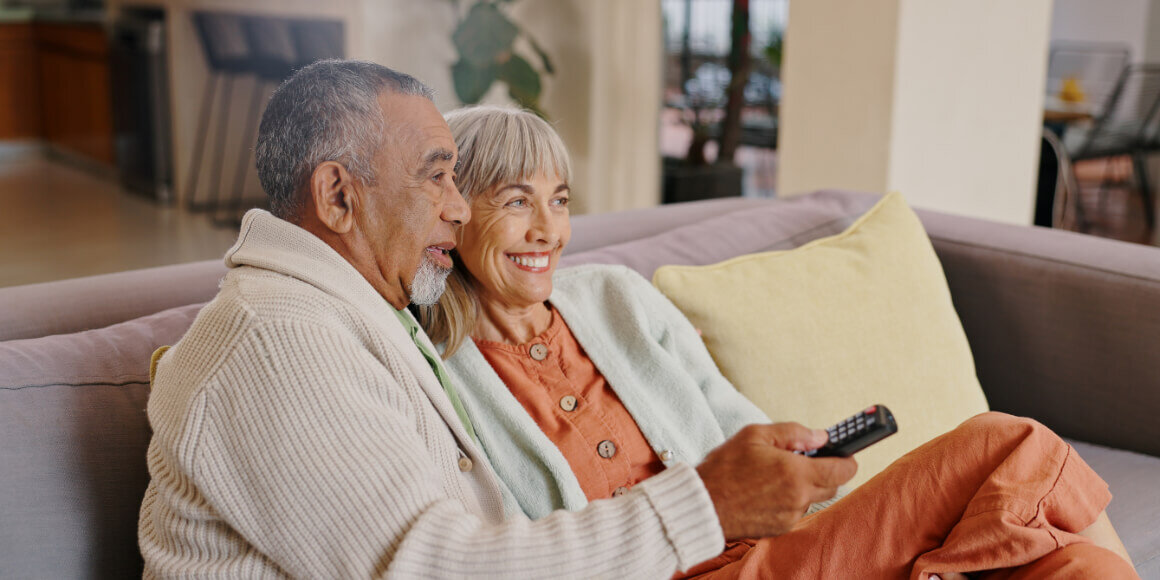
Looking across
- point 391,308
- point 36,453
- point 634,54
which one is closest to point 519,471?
point 391,308

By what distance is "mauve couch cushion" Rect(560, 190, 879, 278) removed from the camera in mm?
1750

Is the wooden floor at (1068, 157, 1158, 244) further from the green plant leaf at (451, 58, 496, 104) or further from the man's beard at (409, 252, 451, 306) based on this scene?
the man's beard at (409, 252, 451, 306)

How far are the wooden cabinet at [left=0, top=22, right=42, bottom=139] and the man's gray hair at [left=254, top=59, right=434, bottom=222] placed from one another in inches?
108

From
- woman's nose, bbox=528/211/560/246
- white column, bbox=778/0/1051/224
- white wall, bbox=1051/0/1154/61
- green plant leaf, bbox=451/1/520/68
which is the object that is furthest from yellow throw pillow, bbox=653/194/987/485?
white wall, bbox=1051/0/1154/61

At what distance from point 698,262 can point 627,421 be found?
483 millimetres

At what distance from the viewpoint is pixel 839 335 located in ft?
5.52

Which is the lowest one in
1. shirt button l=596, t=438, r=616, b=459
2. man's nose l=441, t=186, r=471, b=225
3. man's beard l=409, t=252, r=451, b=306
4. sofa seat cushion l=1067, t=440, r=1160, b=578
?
sofa seat cushion l=1067, t=440, r=1160, b=578

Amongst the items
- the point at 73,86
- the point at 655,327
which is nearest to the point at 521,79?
the point at 73,86

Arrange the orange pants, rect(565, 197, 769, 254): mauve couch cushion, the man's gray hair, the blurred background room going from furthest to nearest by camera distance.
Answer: the blurred background room → rect(565, 197, 769, 254): mauve couch cushion → the orange pants → the man's gray hair

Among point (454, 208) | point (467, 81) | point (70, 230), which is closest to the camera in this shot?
point (454, 208)

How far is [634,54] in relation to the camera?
4.09 metres

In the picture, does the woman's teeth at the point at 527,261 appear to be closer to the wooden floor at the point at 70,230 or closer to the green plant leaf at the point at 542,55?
the wooden floor at the point at 70,230

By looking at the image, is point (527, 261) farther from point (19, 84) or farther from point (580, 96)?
point (580, 96)

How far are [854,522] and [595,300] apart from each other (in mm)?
513
